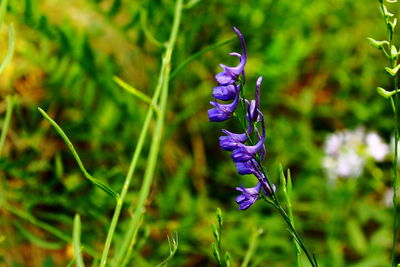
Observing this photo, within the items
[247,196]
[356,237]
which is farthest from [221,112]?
[356,237]

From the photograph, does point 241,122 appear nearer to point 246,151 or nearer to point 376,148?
point 246,151

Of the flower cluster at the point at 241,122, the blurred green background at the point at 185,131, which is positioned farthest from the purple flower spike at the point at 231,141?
the blurred green background at the point at 185,131

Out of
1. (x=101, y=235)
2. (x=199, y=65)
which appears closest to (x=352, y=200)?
(x=199, y=65)

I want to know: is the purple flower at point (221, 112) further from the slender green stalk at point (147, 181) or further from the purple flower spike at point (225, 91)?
the slender green stalk at point (147, 181)

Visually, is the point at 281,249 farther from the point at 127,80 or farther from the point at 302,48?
the point at 127,80

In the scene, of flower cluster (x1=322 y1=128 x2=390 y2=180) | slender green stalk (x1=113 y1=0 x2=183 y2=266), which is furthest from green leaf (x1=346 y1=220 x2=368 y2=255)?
slender green stalk (x1=113 y1=0 x2=183 y2=266)

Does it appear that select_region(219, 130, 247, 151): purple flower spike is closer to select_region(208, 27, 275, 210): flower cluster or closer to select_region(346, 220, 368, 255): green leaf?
select_region(208, 27, 275, 210): flower cluster
